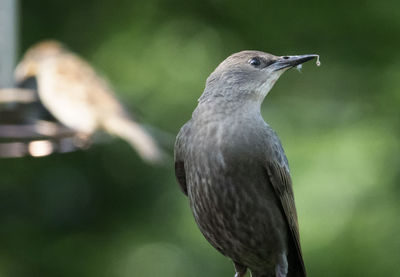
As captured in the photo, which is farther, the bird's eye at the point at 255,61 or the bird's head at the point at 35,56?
the bird's head at the point at 35,56

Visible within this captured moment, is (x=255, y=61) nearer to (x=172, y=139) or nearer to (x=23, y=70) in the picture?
(x=172, y=139)

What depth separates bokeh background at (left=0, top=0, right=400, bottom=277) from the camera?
5.61 meters

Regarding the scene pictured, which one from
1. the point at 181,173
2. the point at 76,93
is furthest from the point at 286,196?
the point at 76,93

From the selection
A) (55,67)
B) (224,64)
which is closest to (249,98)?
(224,64)

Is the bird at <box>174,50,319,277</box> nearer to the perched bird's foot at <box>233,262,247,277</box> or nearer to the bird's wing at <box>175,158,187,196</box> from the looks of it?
the bird's wing at <box>175,158,187,196</box>

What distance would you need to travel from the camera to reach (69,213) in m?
7.04

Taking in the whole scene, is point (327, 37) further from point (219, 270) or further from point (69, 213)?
point (69, 213)

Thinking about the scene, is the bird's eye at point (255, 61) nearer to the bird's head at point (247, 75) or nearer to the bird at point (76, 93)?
the bird's head at point (247, 75)

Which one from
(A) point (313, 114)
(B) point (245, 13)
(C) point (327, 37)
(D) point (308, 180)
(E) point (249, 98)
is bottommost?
(E) point (249, 98)

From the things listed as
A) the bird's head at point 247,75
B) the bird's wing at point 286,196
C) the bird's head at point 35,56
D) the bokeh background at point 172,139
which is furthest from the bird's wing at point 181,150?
the bird's head at point 35,56

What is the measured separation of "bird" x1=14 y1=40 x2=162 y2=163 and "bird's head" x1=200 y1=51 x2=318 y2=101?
340 centimetres

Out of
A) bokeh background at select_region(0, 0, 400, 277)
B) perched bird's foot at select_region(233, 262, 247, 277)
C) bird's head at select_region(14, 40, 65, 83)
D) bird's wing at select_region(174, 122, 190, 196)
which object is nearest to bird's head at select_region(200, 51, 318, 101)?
bird's wing at select_region(174, 122, 190, 196)

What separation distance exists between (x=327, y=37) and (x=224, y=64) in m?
2.96

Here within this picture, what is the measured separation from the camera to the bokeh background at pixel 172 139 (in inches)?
221
